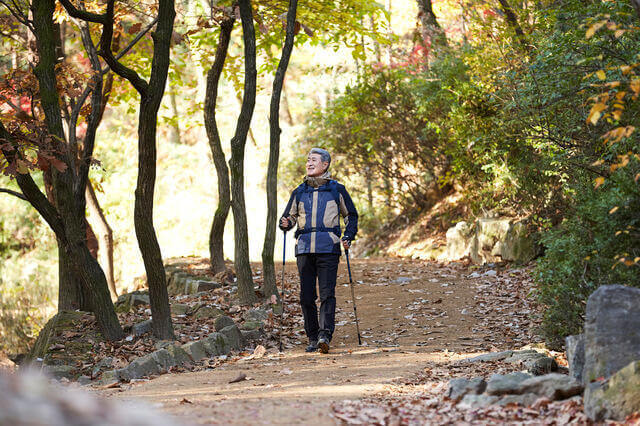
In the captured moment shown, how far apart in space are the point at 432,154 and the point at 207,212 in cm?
1145

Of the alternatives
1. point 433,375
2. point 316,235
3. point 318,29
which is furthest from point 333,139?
point 433,375

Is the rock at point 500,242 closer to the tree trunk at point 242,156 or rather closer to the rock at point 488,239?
the rock at point 488,239

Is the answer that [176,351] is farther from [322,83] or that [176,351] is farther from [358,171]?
[322,83]

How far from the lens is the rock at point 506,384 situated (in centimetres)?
467

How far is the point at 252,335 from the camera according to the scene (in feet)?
28.4

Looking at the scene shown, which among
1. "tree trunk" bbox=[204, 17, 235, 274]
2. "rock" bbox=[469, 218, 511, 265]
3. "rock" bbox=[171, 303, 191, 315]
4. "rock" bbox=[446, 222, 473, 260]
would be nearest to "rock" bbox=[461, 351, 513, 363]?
"rock" bbox=[171, 303, 191, 315]

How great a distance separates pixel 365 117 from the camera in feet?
58.5

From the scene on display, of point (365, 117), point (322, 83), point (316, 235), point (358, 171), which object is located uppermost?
point (322, 83)

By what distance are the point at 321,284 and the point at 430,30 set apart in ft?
36.5

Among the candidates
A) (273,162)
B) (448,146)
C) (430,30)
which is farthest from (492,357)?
(430,30)

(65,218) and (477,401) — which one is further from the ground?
(65,218)

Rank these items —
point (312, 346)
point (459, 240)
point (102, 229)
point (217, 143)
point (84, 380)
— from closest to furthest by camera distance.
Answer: point (84, 380) → point (312, 346) → point (217, 143) → point (102, 229) → point (459, 240)

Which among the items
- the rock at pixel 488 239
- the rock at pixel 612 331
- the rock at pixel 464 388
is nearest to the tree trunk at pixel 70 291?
the rock at pixel 464 388

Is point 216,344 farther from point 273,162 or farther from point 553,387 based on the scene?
→ point 553,387
